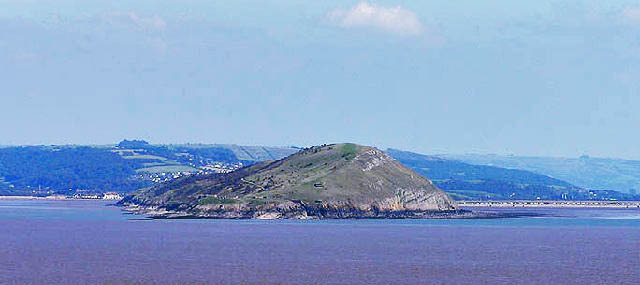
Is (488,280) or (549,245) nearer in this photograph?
(488,280)

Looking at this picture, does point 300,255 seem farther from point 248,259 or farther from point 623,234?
point 623,234

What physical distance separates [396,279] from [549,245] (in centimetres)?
5867

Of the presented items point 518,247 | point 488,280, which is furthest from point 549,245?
point 488,280

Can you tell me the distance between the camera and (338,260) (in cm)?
12562

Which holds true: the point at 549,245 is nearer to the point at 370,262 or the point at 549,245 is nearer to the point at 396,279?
the point at 370,262

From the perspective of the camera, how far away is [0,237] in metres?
171

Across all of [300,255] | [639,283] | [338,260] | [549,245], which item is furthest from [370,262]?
[549,245]

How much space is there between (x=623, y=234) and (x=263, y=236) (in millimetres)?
62995

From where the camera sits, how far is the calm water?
105m

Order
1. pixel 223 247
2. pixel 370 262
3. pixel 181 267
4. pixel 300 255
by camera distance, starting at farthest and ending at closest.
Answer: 1. pixel 223 247
2. pixel 300 255
3. pixel 370 262
4. pixel 181 267

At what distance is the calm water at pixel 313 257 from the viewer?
105000 mm

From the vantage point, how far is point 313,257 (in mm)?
130625

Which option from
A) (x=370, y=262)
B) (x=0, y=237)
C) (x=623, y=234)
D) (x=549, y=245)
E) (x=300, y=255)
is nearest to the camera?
(x=370, y=262)

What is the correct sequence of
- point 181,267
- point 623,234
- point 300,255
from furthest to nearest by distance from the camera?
point 623,234 < point 300,255 < point 181,267
